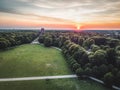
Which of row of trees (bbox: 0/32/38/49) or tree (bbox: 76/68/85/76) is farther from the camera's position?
row of trees (bbox: 0/32/38/49)

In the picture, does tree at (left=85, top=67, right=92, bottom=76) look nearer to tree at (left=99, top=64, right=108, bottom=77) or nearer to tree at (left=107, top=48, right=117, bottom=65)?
tree at (left=99, top=64, right=108, bottom=77)

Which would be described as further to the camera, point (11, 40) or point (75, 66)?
point (11, 40)

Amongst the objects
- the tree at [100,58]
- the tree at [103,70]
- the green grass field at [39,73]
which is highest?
the tree at [100,58]

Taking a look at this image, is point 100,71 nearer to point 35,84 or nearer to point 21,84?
point 35,84

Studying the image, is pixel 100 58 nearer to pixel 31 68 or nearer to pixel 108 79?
pixel 108 79

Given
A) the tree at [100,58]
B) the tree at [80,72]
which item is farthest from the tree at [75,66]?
the tree at [100,58]

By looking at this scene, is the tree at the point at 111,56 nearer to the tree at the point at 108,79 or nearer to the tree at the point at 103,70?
the tree at the point at 103,70


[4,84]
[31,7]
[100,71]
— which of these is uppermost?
[31,7]

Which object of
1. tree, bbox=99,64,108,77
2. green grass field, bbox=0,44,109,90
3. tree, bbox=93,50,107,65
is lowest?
green grass field, bbox=0,44,109,90

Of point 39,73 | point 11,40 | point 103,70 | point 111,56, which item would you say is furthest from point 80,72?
point 11,40

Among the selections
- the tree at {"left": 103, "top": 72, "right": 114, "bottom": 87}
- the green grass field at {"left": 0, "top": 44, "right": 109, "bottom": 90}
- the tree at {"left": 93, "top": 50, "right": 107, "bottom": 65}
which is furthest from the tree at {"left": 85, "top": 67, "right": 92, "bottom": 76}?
the tree at {"left": 103, "top": 72, "right": 114, "bottom": 87}

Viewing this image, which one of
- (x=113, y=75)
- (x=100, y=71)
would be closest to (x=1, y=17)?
(x=100, y=71)
